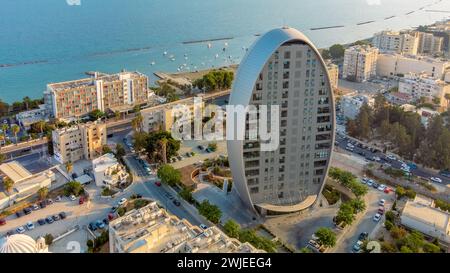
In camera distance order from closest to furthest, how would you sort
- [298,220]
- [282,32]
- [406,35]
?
[282,32]
[298,220]
[406,35]

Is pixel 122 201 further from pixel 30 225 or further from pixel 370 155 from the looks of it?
pixel 370 155

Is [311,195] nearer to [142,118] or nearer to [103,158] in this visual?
[103,158]

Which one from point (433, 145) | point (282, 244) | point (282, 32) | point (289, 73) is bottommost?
point (282, 244)

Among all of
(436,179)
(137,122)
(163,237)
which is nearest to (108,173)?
(137,122)

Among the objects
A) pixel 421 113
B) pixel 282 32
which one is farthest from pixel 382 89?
pixel 282 32

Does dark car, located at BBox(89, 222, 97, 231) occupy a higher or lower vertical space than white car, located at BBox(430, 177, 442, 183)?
lower

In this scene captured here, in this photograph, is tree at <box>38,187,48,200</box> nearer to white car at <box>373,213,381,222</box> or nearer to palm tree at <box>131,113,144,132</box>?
palm tree at <box>131,113,144,132</box>

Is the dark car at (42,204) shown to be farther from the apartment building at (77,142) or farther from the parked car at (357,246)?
the parked car at (357,246)

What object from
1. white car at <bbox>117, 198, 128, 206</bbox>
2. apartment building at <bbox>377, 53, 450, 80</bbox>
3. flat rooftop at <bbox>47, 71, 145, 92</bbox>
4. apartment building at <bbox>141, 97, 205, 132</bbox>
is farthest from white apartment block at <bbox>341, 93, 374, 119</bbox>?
white car at <bbox>117, 198, 128, 206</bbox>
